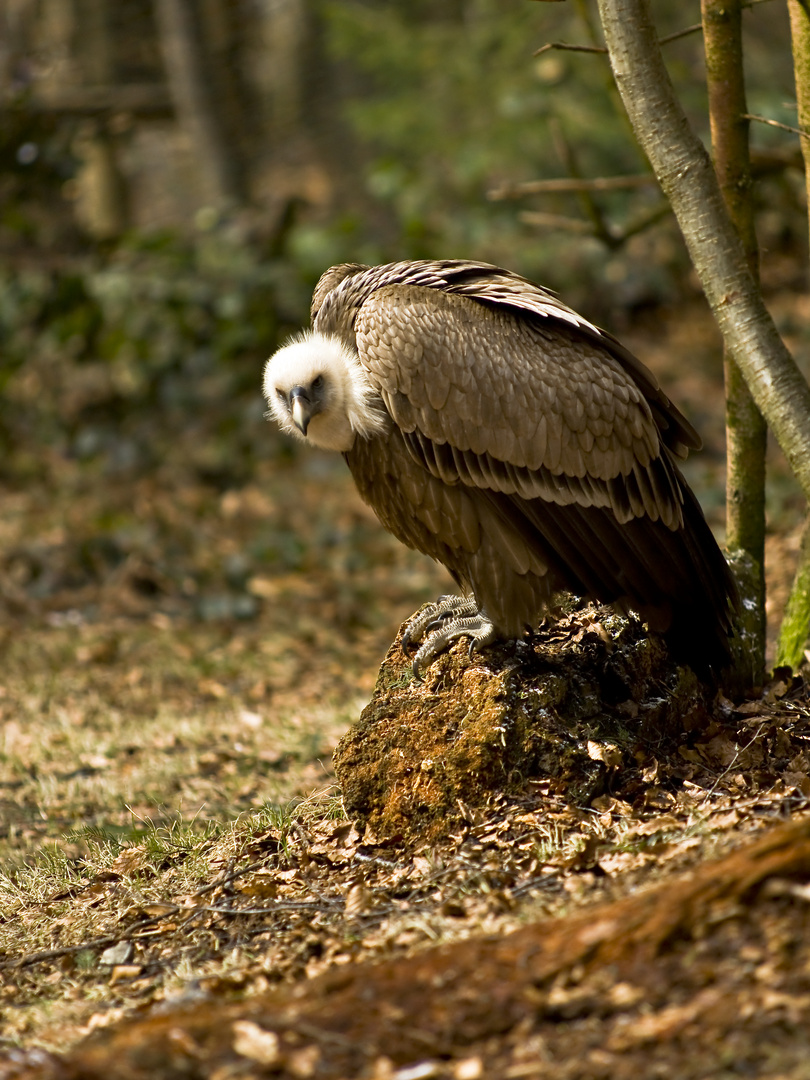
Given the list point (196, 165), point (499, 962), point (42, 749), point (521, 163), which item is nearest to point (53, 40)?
point (196, 165)

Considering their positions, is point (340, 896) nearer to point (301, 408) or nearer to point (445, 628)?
point (445, 628)

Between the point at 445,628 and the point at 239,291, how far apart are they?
7.82 meters

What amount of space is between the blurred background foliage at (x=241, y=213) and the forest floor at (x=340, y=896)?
13.8 ft

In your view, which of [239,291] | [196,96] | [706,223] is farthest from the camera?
[196,96]

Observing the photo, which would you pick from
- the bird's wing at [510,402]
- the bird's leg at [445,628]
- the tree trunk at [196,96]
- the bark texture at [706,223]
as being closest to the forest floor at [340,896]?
the bird's leg at [445,628]

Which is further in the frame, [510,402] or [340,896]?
[510,402]

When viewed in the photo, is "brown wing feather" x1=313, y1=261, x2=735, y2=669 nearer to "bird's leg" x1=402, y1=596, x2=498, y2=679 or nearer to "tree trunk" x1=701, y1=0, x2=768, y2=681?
"bird's leg" x1=402, y1=596, x2=498, y2=679

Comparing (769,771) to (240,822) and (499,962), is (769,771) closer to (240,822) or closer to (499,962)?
(499,962)

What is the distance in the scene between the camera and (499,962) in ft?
9.07

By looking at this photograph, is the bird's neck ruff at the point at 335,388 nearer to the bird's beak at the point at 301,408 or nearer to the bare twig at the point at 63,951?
the bird's beak at the point at 301,408

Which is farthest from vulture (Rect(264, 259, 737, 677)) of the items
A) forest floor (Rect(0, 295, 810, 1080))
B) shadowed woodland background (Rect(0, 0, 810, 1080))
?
shadowed woodland background (Rect(0, 0, 810, 1080))

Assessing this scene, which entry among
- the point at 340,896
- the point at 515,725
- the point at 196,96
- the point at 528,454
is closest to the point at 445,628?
the point at 515,725

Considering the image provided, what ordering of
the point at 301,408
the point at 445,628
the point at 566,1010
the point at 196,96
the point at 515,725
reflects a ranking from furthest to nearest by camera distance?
the point at 196,96, the point at 445,628, the point at 301,408, the point at 515,725, the point at 566,1010

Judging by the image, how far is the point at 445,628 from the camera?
4.59 m
